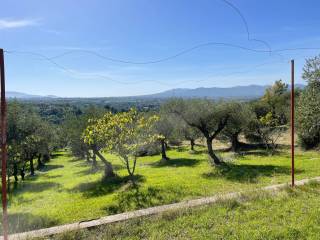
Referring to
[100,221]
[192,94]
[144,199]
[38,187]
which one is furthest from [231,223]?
[192,94]

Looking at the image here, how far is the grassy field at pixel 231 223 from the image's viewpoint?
695cm

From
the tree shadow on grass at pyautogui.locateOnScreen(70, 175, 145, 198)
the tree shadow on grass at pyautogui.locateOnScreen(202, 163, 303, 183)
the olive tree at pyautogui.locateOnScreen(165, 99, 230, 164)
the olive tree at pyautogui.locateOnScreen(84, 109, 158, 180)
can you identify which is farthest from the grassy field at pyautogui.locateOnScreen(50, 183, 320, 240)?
the olive tree at pyautogui.locateOnScreen(165, 99, 230, 164)

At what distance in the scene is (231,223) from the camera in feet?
24.9

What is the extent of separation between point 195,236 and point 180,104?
14575 millimetres

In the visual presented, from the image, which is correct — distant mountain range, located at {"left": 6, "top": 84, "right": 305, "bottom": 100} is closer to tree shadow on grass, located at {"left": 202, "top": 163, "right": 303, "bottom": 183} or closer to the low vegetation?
the low vegetation

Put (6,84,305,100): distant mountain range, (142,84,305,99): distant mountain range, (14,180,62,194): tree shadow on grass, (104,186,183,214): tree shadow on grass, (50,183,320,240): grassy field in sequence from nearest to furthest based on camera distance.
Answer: (50,183,320,240): grassy field, (104,186,183,214): tree shadow on grass, (6,84,305,100): distant mountain range, (14,180,62,194): tree shadow on grass, (142,84,305,99): distant mountain range

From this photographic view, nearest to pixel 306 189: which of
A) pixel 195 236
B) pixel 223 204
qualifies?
pixel 223 204

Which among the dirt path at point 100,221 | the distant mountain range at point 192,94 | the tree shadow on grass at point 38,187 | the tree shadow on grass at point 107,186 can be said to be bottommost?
the tree shadow on grass at point 38,187

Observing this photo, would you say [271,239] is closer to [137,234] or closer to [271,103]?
[137,234]

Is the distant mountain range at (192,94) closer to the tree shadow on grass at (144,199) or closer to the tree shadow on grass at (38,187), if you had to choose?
the tree shadow on grass at (144,199)

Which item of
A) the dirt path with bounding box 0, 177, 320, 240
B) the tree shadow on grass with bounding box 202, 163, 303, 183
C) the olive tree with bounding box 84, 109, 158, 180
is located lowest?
the tree shadow on grass with bounding box 202, 163, 303, 183

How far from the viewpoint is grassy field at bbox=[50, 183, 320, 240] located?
22.8ft

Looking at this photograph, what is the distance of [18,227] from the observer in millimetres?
9156

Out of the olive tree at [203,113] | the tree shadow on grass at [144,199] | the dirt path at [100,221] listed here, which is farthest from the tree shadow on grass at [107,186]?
the dirt path at [100,221]
